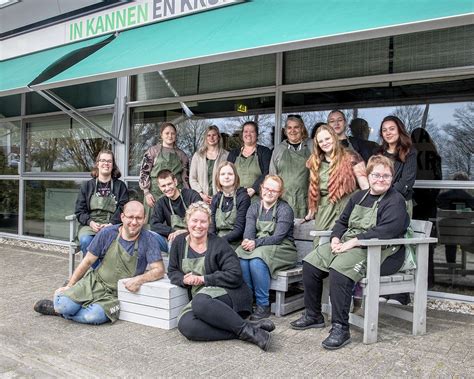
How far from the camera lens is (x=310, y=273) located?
345cm

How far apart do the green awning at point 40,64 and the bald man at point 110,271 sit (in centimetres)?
256

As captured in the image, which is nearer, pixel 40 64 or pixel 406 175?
pixel 406 175

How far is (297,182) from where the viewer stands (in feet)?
14.5

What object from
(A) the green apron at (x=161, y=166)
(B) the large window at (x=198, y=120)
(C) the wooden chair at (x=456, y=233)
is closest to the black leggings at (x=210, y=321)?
(A) the green apron at (x=161, y=166)

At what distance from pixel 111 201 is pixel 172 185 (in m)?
0.84

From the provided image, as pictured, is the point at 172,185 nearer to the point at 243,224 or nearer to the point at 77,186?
the point at 243,224

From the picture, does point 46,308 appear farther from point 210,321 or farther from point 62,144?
point 62,144

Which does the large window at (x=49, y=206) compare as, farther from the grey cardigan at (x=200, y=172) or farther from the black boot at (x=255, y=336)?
the black boot at (x=255, y=336)

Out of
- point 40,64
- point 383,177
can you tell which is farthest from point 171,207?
point 40,64

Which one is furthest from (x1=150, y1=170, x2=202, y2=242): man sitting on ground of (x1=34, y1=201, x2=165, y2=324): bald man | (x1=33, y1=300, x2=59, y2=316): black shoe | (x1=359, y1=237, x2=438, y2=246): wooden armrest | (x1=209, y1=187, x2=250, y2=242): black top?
(x1=359, y1=237, x2=438, y2=246): wooden armrest

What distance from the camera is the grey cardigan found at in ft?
16.5

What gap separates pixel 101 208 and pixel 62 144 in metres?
2.96

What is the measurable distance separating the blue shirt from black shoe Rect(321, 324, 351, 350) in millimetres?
1468

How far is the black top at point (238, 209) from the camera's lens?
4.14m
